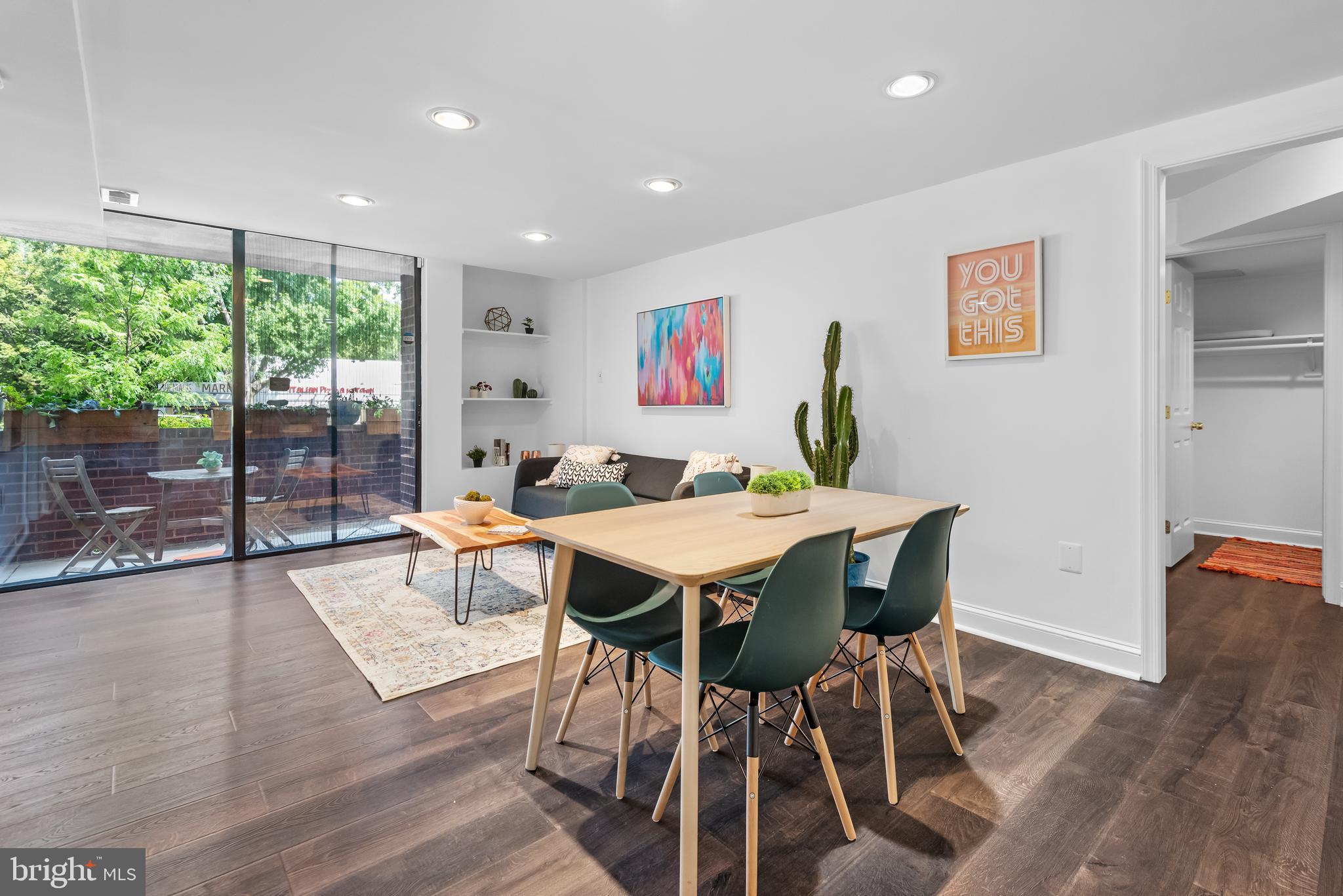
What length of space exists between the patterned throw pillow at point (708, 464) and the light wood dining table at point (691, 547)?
1591mm

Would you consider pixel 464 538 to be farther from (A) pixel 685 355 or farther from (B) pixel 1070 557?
(B) pixel 1070 557

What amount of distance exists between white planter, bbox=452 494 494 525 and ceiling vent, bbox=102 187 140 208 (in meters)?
2.53

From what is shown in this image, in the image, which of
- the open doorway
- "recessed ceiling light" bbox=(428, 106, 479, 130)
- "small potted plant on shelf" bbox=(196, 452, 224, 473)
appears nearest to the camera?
"recessed ceiling light" bbox=(428, 106, 479, 130)

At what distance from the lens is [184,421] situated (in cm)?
440

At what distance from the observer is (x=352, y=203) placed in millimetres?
3752

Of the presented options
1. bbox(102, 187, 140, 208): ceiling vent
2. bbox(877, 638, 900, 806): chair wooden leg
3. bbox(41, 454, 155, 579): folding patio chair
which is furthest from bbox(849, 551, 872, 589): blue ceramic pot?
bbox(41, 454, 155, 579): folding patio chair

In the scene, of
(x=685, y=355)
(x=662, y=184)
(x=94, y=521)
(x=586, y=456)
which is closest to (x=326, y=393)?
(x=94, y=521)

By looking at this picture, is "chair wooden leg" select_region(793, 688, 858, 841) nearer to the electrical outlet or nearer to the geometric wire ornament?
the electrical outlet

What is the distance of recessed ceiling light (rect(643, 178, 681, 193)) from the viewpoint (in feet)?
11.0

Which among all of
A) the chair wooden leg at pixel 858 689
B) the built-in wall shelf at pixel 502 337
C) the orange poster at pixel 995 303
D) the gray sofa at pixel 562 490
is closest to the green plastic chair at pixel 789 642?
the chair wooden leg at pixel 858 689

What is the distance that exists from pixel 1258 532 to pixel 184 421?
27.5 feet

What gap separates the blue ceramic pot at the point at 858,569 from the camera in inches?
132

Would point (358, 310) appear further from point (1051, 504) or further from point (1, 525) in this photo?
point (1051, 504)

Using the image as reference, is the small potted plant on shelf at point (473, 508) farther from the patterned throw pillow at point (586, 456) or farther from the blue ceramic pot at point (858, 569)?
the blue ceramic pot at point (858, 569)
